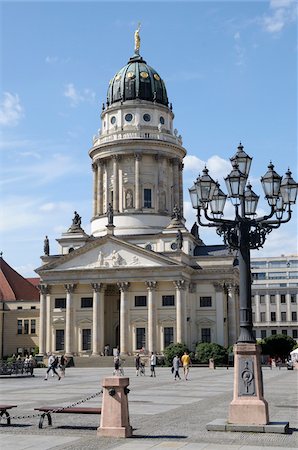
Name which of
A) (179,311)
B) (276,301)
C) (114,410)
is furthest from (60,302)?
(114,410)

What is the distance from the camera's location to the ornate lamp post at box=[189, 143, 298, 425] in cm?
1784

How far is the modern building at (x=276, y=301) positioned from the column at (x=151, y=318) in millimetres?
53141

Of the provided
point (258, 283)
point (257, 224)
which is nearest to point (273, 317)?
point (258, 283)

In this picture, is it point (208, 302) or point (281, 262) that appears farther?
point (281, 262)

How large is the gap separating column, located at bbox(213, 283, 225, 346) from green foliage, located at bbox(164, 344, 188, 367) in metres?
8.80

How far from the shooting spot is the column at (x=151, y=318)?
77.4m

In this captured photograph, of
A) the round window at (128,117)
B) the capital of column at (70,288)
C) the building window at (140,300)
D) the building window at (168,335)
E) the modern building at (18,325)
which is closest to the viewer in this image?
the building window at (168,335)

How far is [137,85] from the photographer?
92.4 metres

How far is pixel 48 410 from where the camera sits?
1864cm

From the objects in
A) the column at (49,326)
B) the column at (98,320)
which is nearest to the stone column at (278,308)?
the column at (98,320)

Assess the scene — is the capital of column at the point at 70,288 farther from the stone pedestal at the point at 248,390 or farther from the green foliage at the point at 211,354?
the stone pedestal at the point at 248,390

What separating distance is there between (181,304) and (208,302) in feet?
21.6

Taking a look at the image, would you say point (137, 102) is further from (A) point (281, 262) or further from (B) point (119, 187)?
(A) point (281, 262)

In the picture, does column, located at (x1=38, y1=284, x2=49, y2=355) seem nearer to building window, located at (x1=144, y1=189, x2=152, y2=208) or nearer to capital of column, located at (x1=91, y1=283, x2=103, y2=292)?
capital of column, located at (x1=91, y1=283, x2=103, y2=292)
